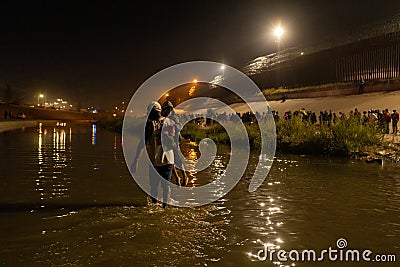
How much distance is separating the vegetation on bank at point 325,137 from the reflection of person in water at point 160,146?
12148mm

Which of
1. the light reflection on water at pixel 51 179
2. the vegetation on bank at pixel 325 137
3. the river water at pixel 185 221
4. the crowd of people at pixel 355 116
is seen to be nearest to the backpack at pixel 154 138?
the river water at pixel 185 221

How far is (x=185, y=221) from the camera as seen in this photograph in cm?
738

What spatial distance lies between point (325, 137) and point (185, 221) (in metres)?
13.8

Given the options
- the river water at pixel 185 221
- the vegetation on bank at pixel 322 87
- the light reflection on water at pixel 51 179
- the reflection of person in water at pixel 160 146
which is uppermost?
the vegetation on bank at pixel 322 87

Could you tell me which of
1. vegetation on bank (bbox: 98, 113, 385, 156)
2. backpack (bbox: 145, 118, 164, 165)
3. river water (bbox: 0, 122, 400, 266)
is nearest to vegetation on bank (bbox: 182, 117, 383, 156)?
vegetation on bank (bbox: 98, 113, 385, 156)

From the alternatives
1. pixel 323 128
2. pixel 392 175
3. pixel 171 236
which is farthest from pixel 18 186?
pixel 323 128

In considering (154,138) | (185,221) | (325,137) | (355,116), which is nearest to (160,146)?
(154,138)

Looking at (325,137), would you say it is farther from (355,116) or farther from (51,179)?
(51,179)

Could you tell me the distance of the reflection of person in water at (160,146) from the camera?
846 cm

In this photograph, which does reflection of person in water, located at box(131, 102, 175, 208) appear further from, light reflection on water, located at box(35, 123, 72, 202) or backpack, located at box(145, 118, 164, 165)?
light reflection on water, located at box(35, 123, 72, 202)

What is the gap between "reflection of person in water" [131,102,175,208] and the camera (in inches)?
333

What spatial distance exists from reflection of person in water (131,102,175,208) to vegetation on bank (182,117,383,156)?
478 inches

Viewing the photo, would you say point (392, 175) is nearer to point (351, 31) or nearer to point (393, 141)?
point (393, 141)

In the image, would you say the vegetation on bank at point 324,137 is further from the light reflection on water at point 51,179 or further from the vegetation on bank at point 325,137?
the light reflection on water at point 51,179
